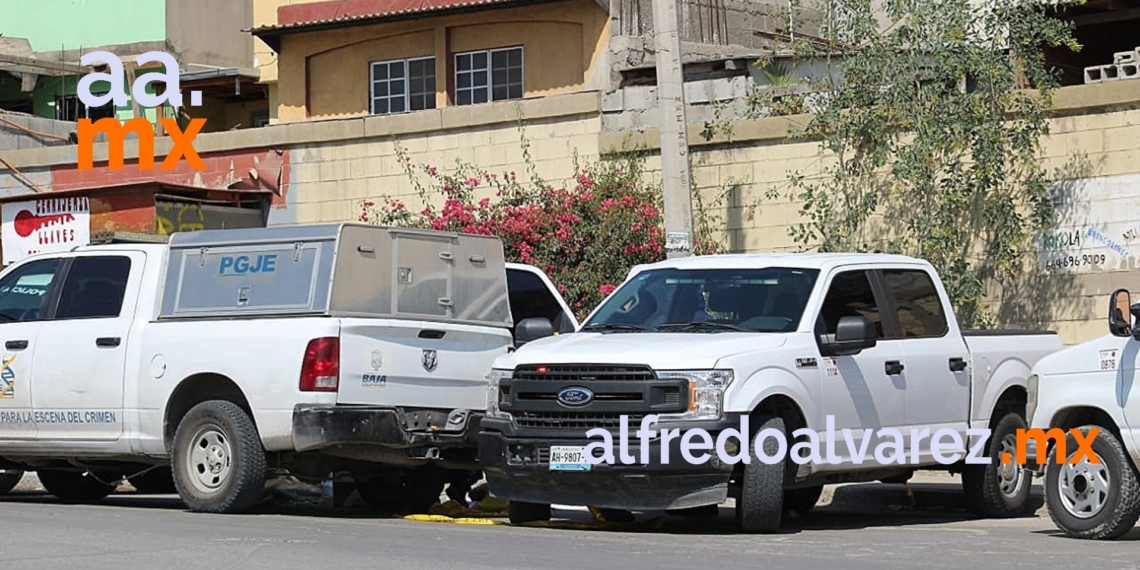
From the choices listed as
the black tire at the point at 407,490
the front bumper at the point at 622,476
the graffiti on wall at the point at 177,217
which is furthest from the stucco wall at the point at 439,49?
the front bumper at the point at 622,476

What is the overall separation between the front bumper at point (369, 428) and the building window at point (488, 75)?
59.8 ft

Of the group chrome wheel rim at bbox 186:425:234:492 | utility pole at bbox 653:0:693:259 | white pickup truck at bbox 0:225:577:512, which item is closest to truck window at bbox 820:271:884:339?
white pickup truck at bbox 0:225:577:512

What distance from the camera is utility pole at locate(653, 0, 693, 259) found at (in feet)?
63.0

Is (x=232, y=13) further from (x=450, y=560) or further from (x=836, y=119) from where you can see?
(x=450, y=560)

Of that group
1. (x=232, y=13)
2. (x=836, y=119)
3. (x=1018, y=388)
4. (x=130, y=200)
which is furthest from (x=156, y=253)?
(x=232, y=13)

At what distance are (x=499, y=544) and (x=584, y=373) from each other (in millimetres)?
1422

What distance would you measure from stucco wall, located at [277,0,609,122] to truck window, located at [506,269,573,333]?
14806 millimetres

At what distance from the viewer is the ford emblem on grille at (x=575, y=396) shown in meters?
11.7

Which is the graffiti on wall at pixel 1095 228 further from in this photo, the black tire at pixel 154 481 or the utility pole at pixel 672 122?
the black tire at pixel 154 481

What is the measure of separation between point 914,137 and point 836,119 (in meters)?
0.93

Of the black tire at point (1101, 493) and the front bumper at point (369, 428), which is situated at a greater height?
the front bumper at point (369, 428)

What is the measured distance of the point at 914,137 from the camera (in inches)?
819

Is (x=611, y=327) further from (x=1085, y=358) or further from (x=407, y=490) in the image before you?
(x=1085, y=358)

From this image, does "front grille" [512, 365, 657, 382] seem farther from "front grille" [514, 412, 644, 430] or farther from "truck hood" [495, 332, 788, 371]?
"front grille" [514, 412, 644, 430]
